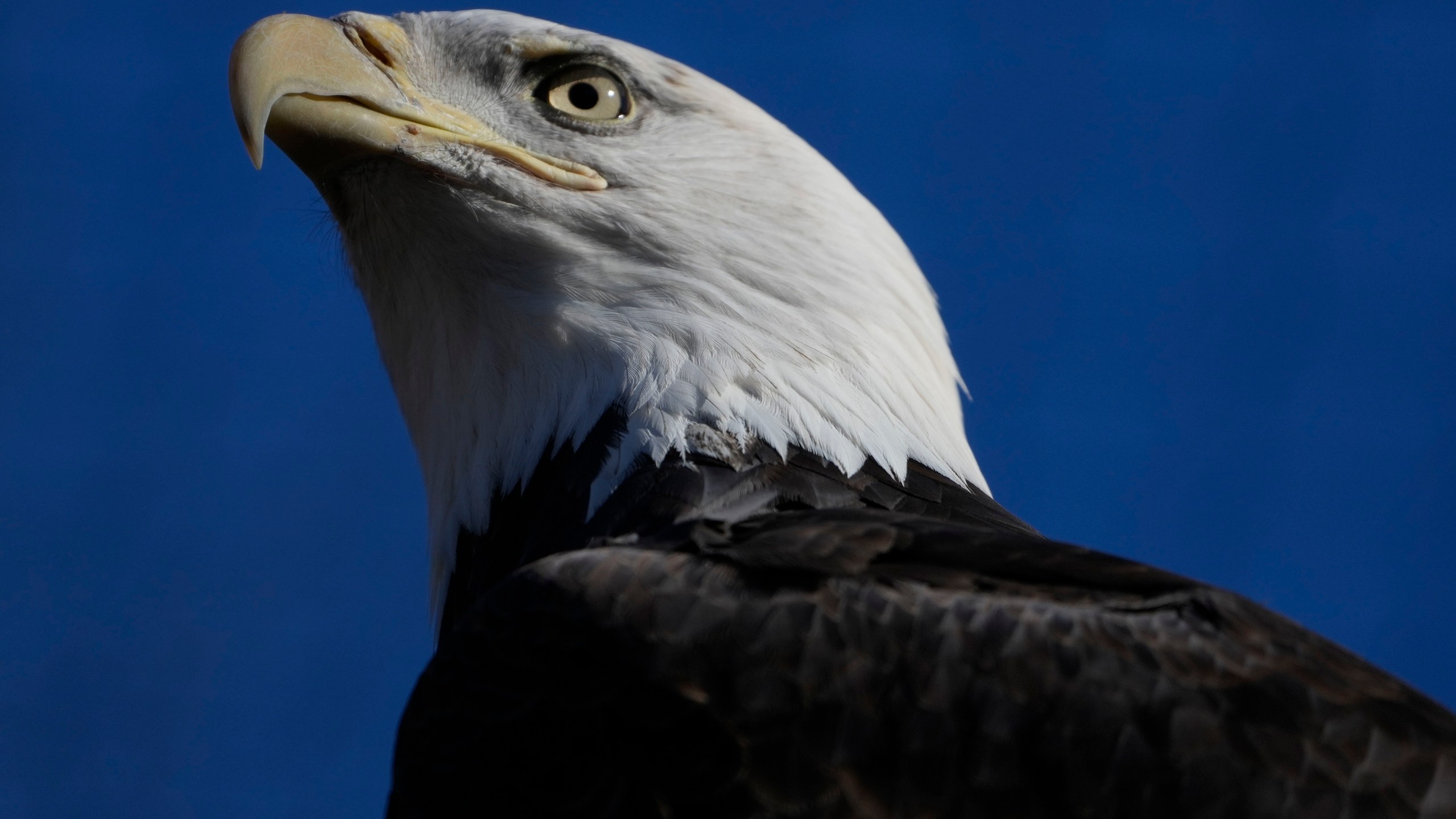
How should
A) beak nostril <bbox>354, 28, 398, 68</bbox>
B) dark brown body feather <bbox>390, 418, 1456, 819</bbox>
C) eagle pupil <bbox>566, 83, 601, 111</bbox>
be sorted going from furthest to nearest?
eagle pupil <bbox>566, 83, 601, 111</bbox> < beak nostril <bbox>354, 28, 398, 68</bbox> < dark brown body feather <bbox>390, 418, 1456, 819</bbox>

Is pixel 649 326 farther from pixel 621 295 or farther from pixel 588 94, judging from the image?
pixel 588 94

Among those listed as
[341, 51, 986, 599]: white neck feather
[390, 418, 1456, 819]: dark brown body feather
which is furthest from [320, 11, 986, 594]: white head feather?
[390, 418, 1456, 819]: dark brown body feather

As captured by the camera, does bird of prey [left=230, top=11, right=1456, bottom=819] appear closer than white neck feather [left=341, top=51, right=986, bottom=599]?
Yes

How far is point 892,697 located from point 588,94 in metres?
1.31

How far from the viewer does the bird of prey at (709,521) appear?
4.90 ft

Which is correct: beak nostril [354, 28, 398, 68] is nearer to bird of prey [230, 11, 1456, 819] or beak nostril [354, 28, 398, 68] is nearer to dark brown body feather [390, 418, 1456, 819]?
bird of prey [230, 11, 1456, 819]

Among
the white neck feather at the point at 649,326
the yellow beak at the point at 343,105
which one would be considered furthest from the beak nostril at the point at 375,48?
the white neck feather at the point at 649,326

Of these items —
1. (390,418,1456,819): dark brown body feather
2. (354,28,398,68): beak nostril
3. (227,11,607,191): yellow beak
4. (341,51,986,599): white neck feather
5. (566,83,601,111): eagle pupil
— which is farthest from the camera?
(566,83,601,111): eagle pupil

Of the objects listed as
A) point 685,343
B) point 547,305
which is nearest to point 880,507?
point 685,343

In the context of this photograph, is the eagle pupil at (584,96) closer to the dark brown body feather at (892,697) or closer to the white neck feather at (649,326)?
the white neck feather at (649,326)

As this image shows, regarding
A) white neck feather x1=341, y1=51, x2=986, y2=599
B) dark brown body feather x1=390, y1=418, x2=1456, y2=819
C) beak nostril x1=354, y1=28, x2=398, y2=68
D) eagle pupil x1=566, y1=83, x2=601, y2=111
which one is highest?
eagle pupil x1=566, y1=83, x2=601, y2=111

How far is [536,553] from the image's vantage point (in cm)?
216

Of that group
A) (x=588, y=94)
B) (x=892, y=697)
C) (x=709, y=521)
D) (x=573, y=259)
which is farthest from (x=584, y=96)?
(x=892, y=697)

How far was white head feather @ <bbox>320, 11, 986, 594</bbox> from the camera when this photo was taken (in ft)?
7.32
